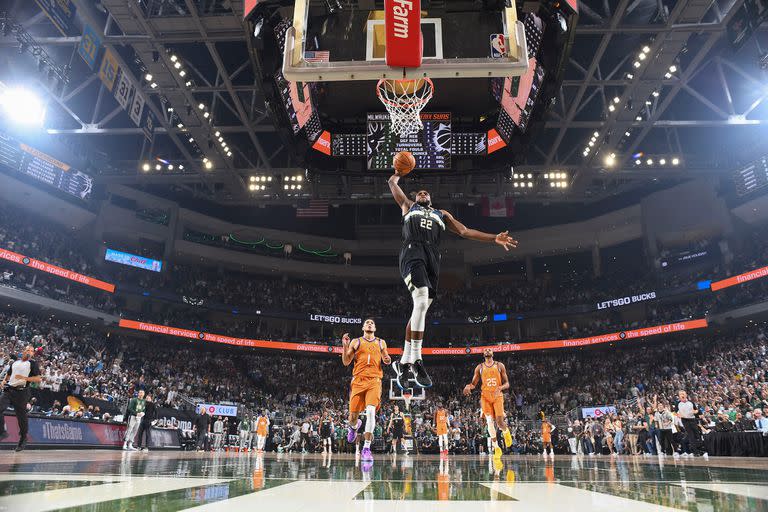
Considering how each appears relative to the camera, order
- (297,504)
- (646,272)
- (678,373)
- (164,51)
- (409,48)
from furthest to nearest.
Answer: (646,272)
(678,373)
(164,51)
(409,48)
(297,504)

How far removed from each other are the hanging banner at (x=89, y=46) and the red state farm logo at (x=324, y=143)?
7.81 m

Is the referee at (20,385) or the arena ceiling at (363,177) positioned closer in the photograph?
the referee at (20,385)

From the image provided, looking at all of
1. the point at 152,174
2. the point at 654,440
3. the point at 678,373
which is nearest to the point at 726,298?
the point at 678,373

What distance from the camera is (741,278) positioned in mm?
26125

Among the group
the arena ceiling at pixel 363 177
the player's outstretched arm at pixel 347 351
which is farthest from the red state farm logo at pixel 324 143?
the player's outstretched arm at pixel 347 351

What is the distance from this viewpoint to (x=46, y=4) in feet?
44.1

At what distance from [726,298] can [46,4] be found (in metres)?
33.4

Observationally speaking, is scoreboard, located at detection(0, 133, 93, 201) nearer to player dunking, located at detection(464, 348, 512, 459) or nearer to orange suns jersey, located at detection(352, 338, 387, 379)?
orange suns jersey, located at detection(352, 338, 387, 379)

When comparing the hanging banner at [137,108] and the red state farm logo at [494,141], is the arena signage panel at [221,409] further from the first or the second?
the red state farm logo at [494,141]

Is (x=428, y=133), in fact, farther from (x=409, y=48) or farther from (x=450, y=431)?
(x=450, y=431)

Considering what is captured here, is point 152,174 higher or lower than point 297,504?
higher

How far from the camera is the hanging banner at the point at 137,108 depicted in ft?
60.9

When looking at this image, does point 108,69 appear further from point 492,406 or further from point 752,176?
point 752,176

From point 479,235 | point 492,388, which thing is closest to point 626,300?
point 492,388
